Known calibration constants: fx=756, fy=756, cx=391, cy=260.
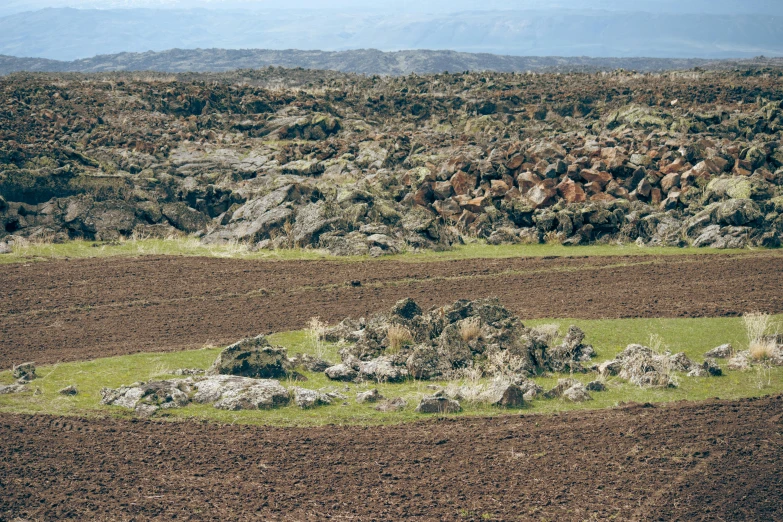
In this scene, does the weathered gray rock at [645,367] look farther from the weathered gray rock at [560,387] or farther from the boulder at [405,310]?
the boulder at [405,310]

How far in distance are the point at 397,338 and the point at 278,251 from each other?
46.4 feet

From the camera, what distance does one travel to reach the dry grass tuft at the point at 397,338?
20.2 m

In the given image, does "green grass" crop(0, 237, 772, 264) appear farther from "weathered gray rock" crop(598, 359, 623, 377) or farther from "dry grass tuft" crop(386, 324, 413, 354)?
"weathered gray rock" crop(598, 359, 623, 377)

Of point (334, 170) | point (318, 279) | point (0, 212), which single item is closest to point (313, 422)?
point (318, 279)

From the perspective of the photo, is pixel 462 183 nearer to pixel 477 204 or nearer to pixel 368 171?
pixel 477 204

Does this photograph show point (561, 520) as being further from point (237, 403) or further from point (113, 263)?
point (113, 263)

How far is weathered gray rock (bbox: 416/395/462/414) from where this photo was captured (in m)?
16.5

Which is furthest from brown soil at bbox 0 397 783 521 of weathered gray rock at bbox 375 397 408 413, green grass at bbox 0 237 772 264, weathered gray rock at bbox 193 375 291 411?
green grass at bbox 0 237 772 264

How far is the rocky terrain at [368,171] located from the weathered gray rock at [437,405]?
16415 millimetres

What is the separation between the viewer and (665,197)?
3825 centimetres

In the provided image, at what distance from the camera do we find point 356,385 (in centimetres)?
1844

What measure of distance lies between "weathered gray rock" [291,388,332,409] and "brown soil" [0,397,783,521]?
4.18ft

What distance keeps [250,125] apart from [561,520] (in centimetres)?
5301

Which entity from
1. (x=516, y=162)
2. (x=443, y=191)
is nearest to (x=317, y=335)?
(x=443, y=191)
